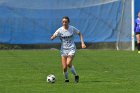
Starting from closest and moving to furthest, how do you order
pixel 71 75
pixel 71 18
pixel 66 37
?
pixel 66 37, pixel 71 75, pixel 71 18

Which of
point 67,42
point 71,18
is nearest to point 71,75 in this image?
point 67,42

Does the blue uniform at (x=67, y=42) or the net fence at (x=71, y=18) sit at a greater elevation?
the net fence at (x=71, y=18)

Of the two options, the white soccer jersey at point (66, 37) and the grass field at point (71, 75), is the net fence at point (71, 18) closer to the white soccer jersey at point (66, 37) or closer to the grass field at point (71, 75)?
the grass field at point (71, 75)

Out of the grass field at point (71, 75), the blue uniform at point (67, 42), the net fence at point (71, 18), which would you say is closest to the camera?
the grass field at point (71, 75)

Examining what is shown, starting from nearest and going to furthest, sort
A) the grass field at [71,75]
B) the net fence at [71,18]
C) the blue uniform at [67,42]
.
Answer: the grass field at [71,75]
the blue uniform at [67,42]
the net fence at [71,18]

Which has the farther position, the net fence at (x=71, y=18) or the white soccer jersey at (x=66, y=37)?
the net fence at (x=71, y=18)

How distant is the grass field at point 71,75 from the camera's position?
47.6 ft

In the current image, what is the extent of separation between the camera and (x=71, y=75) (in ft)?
61.6

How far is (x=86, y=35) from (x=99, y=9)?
1.76 m

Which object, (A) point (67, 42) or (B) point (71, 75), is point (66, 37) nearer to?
(A) point (67, 42)

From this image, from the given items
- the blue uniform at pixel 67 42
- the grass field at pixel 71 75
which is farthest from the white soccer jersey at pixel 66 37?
the grass field at pixel 71 75

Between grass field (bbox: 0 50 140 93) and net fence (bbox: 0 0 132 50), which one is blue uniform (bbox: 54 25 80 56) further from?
net fence (bbox: 0 0 132 50)

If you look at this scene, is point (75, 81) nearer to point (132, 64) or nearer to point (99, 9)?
point (132, 64)

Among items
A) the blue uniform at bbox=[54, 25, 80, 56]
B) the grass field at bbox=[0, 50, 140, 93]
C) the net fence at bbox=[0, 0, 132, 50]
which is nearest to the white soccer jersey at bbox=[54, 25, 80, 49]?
Answer: the blue uniform at bbox=[54, 25, 80, 56]
